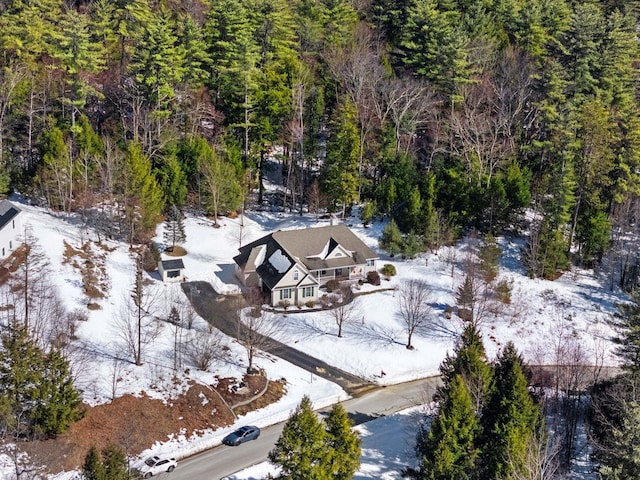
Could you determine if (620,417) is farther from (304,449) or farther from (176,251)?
(176,251)

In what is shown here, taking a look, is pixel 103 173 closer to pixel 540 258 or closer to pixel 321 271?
pixel 321 271

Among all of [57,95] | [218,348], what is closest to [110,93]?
[57,95]

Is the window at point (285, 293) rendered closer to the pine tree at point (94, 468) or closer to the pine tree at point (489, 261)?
the pine tree at point (489, 261)

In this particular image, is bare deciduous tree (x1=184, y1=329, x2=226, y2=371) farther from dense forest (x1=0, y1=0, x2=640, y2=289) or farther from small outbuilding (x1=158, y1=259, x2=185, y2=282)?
dense forest (x1=0, y1=0, x2=640, y2=289)

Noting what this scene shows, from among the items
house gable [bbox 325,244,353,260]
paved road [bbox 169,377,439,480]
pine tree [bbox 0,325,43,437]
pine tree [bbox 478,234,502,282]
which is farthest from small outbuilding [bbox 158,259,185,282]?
pine tree [bbox 478,234,502,282]

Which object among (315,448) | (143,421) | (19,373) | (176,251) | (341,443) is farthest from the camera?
(176,251)

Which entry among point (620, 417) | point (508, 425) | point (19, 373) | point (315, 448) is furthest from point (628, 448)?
point (19, 373)

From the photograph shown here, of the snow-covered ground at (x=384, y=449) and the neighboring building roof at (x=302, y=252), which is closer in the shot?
the snow-covered ground at (x=384, y=449)

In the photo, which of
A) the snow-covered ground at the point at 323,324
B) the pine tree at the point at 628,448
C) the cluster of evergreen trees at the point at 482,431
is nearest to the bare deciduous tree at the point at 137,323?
the snow-covered ground at the point at 323,324
